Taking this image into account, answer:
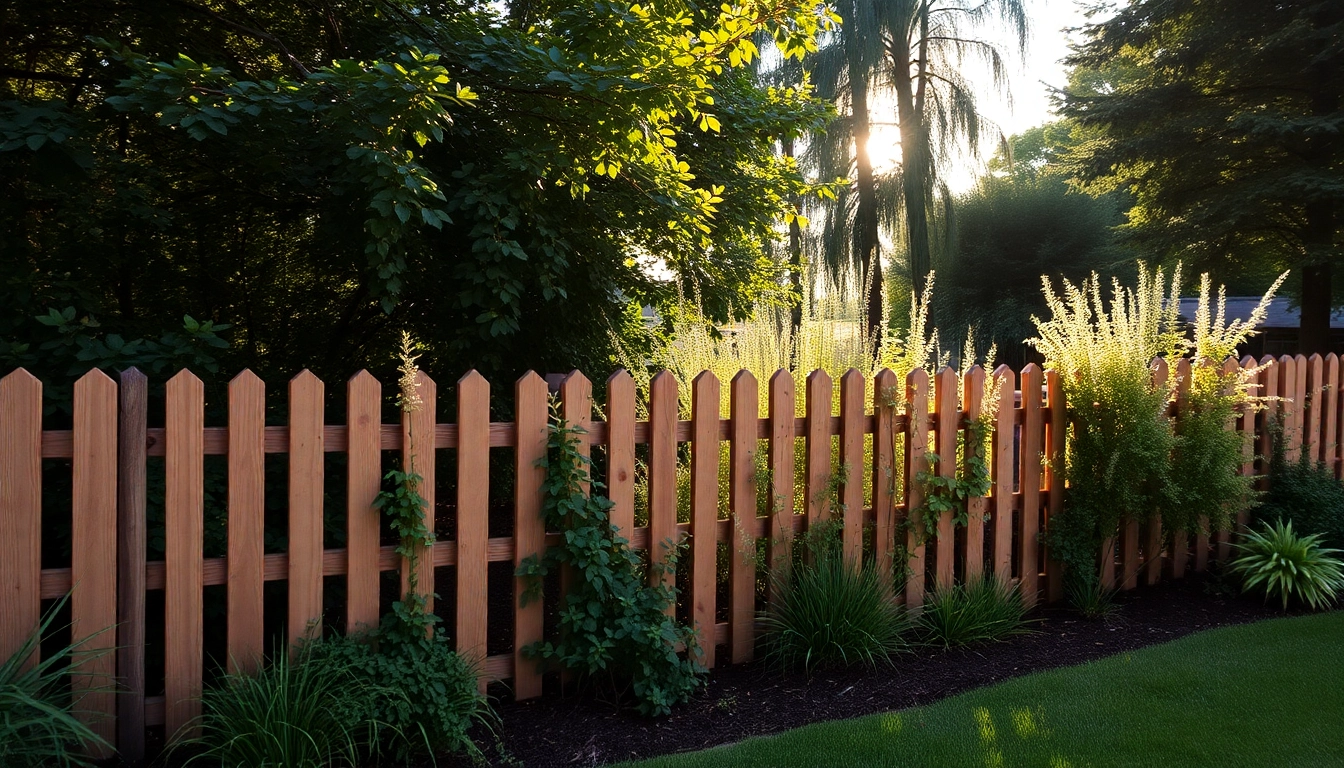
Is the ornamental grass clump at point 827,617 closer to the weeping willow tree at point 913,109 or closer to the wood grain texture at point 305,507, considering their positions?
the wood grain texture at point 305,507

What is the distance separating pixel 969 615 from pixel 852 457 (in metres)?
0.97

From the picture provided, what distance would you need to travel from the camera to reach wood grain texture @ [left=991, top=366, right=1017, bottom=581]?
4641 millimetres

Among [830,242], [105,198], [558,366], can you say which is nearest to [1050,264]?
[830,242]

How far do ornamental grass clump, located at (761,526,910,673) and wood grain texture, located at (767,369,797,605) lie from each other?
73 mm

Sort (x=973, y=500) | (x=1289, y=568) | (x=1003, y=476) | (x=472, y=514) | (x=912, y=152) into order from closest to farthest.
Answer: (x=472, y=514) → (x=973, y=500) → (x=1003, y=476) → (x=1289, y=568) → (x=912, y=152)

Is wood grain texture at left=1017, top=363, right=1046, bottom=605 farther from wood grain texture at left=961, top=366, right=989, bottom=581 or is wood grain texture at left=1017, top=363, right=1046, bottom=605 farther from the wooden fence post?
the wooden fence post

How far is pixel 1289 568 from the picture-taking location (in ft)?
16.6

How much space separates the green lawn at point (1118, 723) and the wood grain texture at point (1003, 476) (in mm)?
773

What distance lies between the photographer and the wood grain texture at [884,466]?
14.3ft

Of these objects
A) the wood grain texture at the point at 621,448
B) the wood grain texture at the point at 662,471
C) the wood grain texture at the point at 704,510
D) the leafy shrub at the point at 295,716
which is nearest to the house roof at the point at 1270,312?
the wood grain texture at the point at 704,510

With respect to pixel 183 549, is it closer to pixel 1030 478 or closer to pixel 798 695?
pixel 798 695

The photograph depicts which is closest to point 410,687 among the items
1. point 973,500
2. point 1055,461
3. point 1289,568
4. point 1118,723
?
point 1118,723

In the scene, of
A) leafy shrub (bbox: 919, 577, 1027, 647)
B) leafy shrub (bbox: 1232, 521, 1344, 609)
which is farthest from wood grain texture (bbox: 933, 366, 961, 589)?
leafy shrub (bbox: 1232, 521, 1344, 609)

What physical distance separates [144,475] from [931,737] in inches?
114
